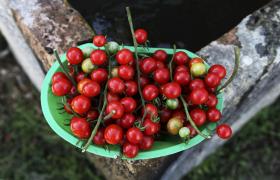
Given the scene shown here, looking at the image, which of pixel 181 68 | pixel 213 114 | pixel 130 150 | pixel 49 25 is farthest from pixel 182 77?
pixel 49 25

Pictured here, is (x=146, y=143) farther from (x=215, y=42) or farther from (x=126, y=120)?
(x=215, y=42)

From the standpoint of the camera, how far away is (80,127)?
3.81 feet

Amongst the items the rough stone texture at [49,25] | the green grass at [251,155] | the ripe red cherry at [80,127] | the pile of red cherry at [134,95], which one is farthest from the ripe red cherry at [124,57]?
the green grass at [251,155]

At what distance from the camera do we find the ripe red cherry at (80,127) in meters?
1.16

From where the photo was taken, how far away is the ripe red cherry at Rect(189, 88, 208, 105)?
45.4 inches

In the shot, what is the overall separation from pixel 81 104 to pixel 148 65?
0.77 ft

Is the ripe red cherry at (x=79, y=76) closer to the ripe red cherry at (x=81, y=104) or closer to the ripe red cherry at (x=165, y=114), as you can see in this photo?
the ripe red cherry at (x=81, y=104)

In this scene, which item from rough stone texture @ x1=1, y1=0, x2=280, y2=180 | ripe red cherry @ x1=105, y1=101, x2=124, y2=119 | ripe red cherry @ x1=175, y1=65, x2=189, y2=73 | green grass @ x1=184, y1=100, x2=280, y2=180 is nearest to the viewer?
ripe red cherry @ x1=105, y1=101, x2=124, y2=119

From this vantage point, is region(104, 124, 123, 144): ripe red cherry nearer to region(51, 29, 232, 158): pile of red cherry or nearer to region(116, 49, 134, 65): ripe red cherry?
region(51, 29, 232, 158): pile of red cherry

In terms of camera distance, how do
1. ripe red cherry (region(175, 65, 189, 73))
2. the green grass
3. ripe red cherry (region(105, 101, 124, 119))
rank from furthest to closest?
the green grass, ripe red cherry (region(175, 65, 189, 73)), ripe red cherry (region(105, 101, 124, 119))

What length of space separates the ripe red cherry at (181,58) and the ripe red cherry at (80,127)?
1.14ft

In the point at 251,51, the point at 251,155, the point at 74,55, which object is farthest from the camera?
the point at 251,155

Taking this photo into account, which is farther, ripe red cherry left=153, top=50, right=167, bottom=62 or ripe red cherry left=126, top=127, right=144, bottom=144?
ripe red cherry left=153, top=50, right=167, bottom=62

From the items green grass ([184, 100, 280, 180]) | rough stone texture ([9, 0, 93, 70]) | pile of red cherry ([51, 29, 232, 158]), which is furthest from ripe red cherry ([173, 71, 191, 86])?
green grass ([184, 100, 280, 180])
